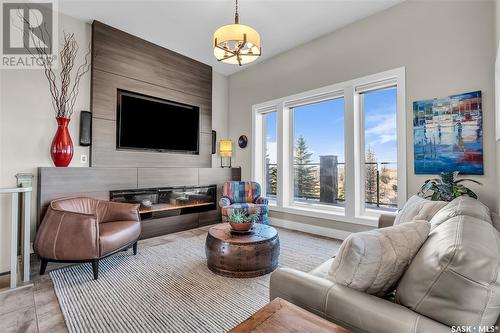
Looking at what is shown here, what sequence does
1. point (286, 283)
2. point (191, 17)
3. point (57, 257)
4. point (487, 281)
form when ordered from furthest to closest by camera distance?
point (191, 17), point (57, 257), point (286, 283), point (487, 281)

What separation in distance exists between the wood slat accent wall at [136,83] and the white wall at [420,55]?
1929 mm

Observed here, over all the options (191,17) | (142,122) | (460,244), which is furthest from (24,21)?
(460,244)

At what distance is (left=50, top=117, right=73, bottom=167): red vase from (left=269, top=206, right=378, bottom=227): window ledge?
3331mm

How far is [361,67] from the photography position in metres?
3.49

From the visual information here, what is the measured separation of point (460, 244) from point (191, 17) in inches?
154

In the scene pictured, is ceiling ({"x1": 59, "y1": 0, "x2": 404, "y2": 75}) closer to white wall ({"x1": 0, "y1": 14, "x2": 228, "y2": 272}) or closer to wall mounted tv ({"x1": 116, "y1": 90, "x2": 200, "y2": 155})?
white wall ({"x1": 0, "y1": 14, "x2": 228, "y2": 272})

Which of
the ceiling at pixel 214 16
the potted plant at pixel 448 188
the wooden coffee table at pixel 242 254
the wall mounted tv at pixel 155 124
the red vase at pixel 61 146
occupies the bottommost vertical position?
the wooden coffee table at pixel 242 254

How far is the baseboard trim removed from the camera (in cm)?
363

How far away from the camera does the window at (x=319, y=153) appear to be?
3.90m

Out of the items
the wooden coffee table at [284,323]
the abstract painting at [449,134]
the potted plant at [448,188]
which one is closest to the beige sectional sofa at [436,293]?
the wooden coffee table at [284,323]

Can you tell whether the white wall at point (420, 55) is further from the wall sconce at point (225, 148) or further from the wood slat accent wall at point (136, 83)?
the wood slat accent wall at point (136, 83)

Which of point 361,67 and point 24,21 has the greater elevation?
point 24,21

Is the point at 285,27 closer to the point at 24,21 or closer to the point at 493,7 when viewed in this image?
the point at 493,7
